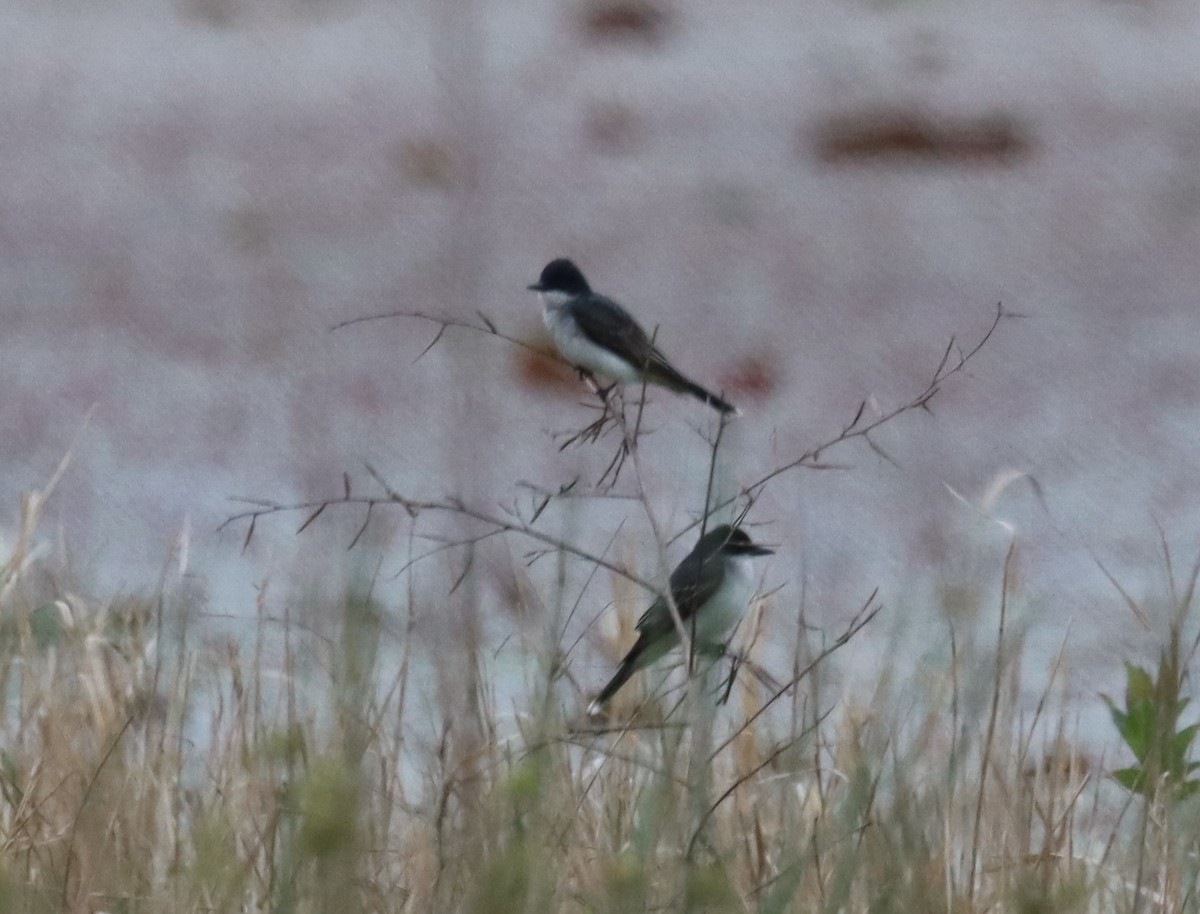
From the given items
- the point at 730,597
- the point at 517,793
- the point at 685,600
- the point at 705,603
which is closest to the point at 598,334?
the point at 730,597

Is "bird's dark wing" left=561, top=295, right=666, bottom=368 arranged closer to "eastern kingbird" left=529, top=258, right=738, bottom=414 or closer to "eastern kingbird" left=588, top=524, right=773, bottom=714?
"eastern kingbird" left=529, top=258, right=738, bottom=414

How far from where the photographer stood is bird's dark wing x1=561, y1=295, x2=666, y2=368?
2928 mm

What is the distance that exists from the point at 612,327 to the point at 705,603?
31.1 inches

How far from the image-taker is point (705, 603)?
89.2 inches

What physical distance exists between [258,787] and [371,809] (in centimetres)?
25

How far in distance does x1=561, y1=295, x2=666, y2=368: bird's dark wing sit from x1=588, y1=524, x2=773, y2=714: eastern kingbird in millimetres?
441

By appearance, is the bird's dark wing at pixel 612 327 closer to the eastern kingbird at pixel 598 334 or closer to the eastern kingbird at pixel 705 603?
the eastern kingbird at pixel 598 334

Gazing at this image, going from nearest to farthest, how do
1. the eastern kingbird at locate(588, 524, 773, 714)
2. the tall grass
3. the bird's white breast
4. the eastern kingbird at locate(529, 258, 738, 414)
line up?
the tall grass → the eastern kingbird at locate(588, 524, 773, 714) → the bird's white breast → the eastern kingbird at locate(529, 258, 738, 414)

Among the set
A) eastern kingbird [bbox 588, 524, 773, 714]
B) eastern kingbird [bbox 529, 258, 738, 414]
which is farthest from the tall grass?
eastern kingbird [bbox 529, 258, 738, 414]

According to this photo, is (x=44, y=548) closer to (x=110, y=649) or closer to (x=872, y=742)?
(x=110, y=649)

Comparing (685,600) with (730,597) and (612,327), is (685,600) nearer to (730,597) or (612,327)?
(730,597)

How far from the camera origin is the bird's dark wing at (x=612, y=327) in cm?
293

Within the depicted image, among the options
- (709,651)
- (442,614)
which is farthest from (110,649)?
(442,614)

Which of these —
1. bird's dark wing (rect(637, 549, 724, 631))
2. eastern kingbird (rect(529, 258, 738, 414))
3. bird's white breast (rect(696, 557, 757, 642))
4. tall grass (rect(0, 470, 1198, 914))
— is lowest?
tall grass (rect(0, 470, 1198, 914))
